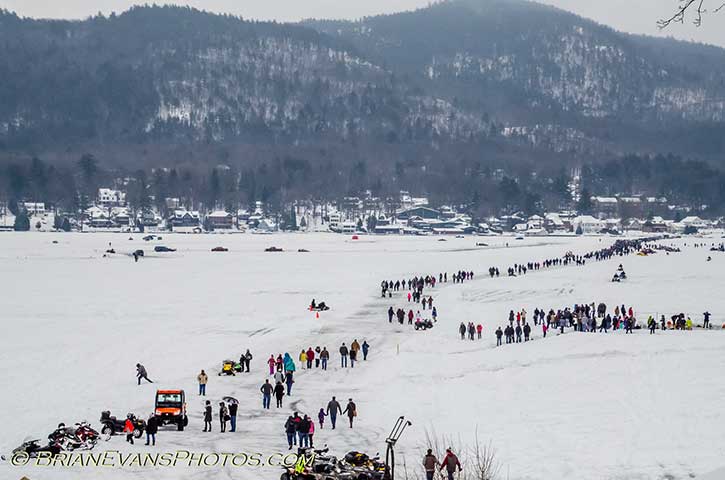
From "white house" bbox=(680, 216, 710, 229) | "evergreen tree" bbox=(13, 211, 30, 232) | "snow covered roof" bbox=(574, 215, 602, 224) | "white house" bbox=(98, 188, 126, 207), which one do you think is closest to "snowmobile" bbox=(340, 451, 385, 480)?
"evergreen tree" bbox=(13, 211, 30, 232)

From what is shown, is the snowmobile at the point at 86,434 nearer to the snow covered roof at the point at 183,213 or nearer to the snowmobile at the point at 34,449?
the snowmobile at the point at 34,449

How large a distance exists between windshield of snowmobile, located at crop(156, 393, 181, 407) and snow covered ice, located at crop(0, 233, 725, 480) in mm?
667

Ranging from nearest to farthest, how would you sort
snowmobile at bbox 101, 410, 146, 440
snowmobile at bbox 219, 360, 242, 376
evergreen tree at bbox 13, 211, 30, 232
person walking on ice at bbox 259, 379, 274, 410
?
snowmobile at bbox 101, 410, 146, 440, person walking on ice at bbox 259, 379, 274, 410, snowmobile at bbox 219, 360, 242, 376, evergreen tree at bbox 13, 211, 30, 232

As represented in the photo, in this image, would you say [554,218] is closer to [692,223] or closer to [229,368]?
[692,223]

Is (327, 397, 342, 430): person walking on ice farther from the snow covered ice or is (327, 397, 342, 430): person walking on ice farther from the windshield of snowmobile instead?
the windshield of snowmobile

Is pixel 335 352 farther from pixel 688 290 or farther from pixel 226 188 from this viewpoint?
pixel 226 188

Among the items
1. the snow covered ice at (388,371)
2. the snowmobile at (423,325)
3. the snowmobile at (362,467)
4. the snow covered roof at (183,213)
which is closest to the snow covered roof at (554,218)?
the snow covered roof at (183,213)

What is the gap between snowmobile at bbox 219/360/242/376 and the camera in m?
24.7

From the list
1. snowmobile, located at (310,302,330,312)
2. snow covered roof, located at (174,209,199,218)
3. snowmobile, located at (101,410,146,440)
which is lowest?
snow covered roof, located at (174,209,199,218)

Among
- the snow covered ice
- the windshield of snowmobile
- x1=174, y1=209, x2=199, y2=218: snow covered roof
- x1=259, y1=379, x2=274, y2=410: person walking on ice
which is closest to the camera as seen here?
the snow covered ice

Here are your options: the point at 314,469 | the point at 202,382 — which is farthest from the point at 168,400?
the point at 314,469

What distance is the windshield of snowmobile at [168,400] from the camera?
1872 cm

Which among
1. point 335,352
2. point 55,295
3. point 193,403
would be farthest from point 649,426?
point 55,295

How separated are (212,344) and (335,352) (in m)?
4.29
